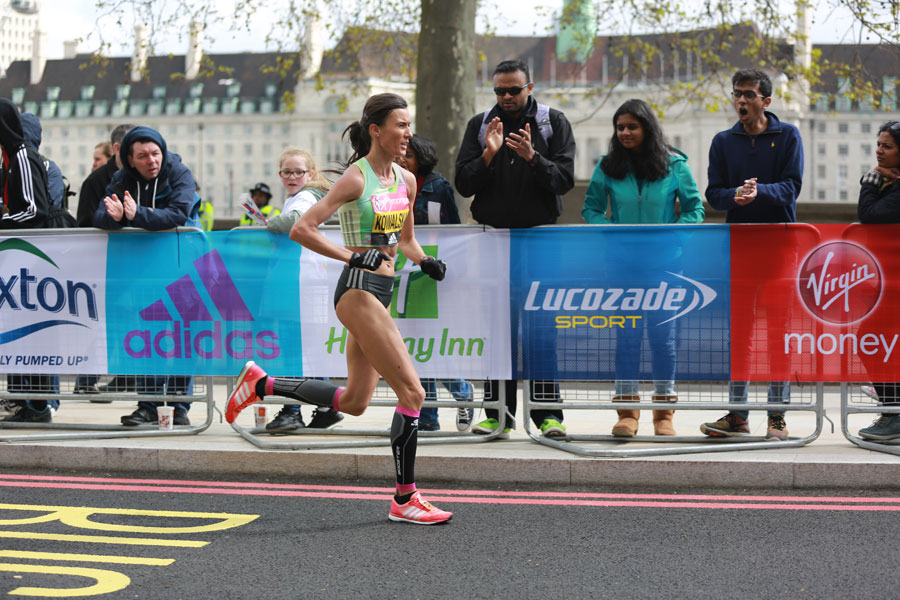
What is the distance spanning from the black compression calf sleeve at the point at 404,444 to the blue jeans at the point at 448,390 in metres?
1.64

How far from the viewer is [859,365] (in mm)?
6918

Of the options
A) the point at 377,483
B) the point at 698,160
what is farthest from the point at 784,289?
the point at 698,160

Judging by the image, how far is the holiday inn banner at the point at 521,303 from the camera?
688cm

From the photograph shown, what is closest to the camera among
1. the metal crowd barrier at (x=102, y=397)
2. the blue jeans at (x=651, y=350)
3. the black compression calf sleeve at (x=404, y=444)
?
the black compression calf sleeve at (x=404, y=444)

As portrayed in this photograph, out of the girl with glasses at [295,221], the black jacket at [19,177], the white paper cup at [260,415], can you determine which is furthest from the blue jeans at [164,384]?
the black jacket at [19,177]

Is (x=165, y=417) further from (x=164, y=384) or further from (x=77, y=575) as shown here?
(x=77, y=575)

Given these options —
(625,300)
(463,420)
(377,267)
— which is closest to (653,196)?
(625,300)

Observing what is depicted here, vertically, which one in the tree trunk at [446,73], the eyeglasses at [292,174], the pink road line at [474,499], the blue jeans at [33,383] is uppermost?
the tree trunk at [446,73]

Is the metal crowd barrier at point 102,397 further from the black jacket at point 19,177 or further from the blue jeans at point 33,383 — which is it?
the black jacket at point 19,177

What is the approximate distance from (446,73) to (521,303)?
8.30m

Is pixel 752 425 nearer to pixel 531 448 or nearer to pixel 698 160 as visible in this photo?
pixel 531 448

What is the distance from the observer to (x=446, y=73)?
14828 mm

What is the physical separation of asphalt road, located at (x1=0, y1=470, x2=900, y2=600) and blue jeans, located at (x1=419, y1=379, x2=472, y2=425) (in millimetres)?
912

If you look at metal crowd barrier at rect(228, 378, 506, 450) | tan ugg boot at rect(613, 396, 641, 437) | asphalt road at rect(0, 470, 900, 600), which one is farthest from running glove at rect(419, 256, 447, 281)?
tan ugg boot at rect(613, 396, 641, 437)
